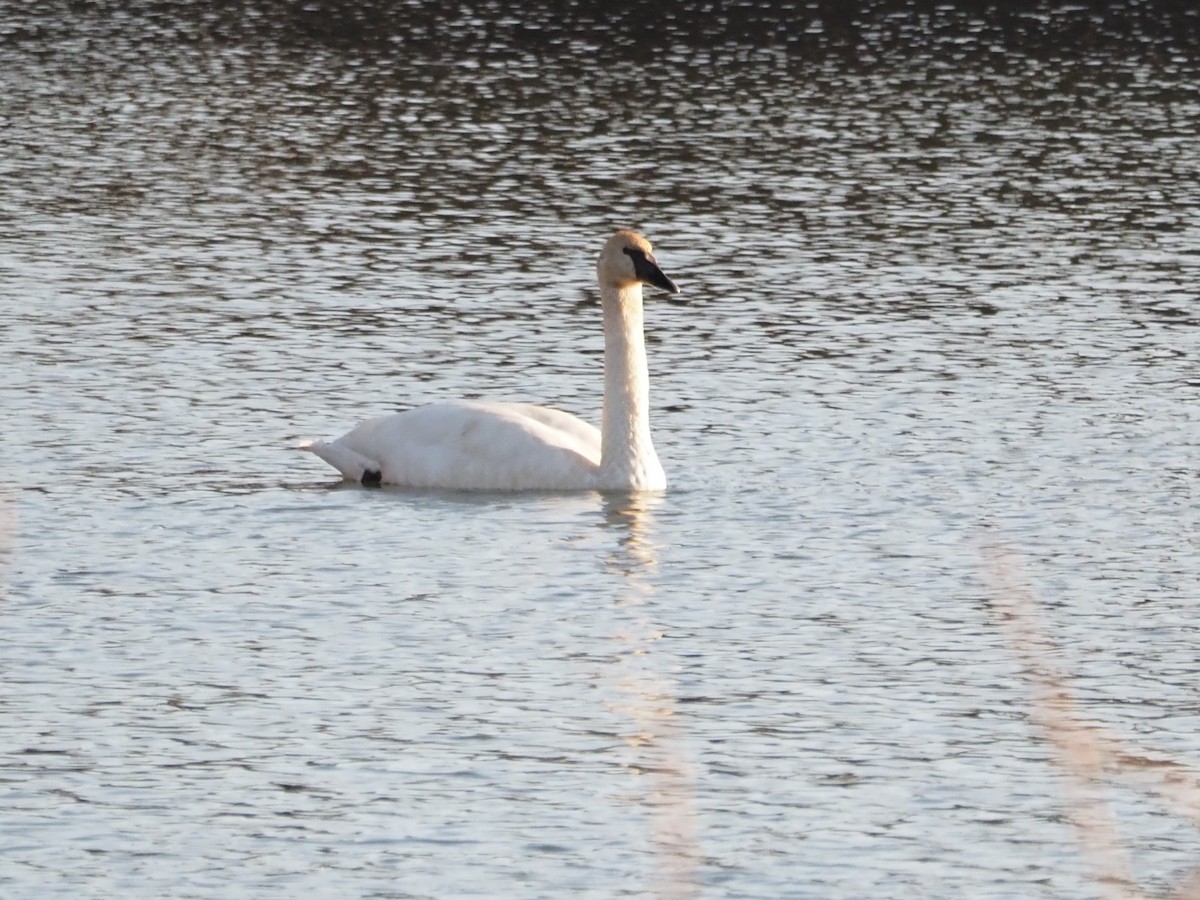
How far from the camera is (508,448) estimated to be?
48.4 feet

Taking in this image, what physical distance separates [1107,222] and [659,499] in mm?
11646

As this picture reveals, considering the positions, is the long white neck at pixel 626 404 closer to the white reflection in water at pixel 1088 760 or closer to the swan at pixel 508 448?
the swan at pixel 508 448

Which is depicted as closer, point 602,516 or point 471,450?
point 602,516

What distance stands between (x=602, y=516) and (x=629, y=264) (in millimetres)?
1661

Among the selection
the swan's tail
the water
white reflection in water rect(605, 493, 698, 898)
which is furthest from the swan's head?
the swan's tail

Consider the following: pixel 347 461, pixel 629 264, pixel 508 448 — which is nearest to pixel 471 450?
pixel 508 448

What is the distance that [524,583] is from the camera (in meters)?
12.9

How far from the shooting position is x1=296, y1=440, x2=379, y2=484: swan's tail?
1503cm

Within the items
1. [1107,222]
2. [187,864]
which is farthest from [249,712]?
[1107,222]

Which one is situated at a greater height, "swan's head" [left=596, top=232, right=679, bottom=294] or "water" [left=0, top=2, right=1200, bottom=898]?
"swan's head" [left=596, top=232, right=679, bottom=294]

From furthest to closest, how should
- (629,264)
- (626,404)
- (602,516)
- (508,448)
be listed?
(629,264) → (626,404) → (508,448) → (602,516)

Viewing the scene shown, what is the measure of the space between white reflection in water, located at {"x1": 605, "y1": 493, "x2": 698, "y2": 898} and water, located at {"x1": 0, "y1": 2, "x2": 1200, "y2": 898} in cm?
4

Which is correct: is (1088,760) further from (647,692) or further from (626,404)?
(626,404)

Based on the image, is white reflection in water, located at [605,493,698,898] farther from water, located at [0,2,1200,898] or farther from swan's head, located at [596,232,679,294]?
swan's head, located at [596,232,679,294]
